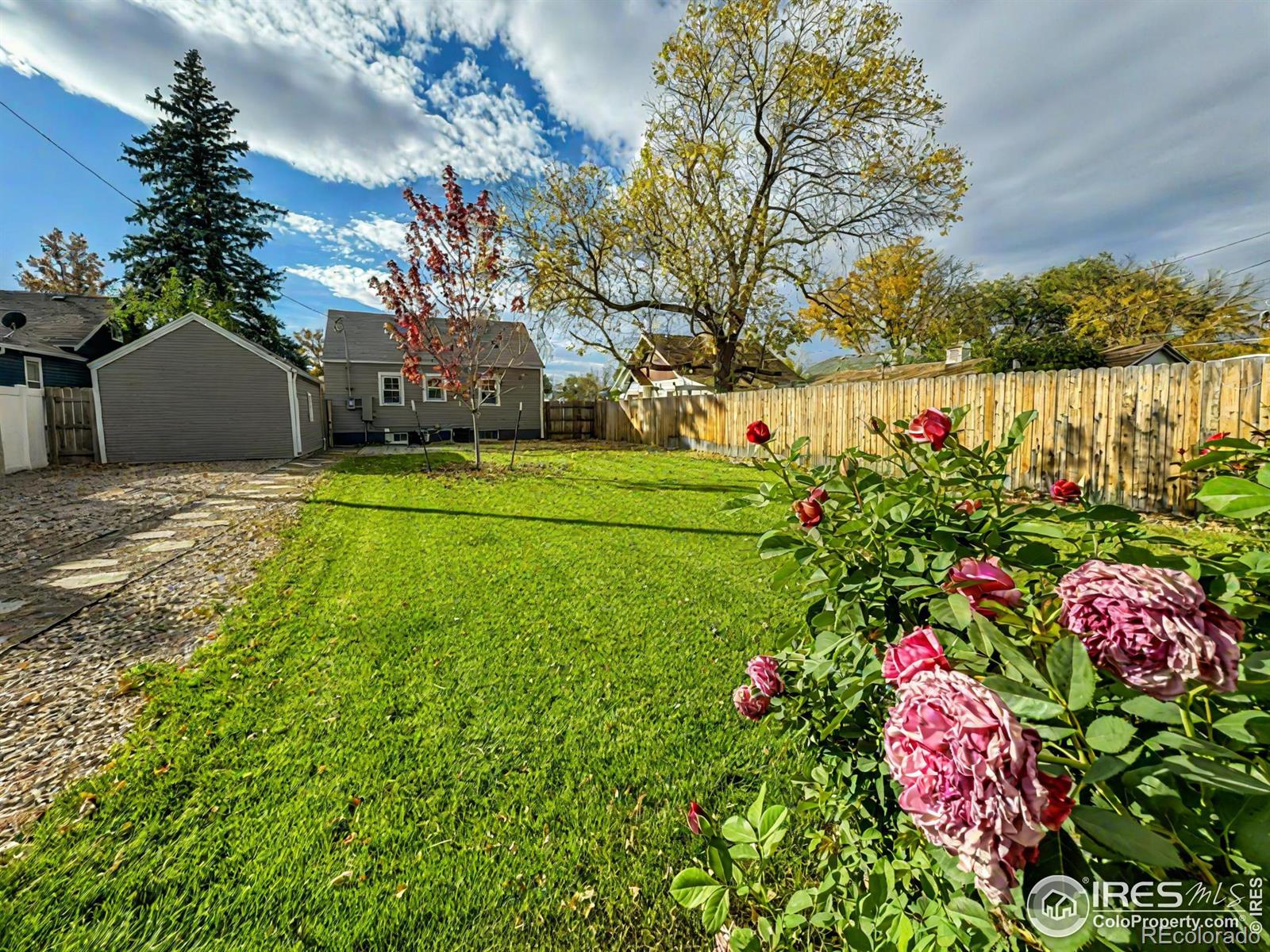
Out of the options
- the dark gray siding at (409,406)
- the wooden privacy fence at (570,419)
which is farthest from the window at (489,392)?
the wooden privacy fence at (570,419)

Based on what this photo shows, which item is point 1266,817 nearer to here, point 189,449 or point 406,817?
point 406,817

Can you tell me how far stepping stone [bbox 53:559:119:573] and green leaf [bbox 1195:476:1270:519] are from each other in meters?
6.35

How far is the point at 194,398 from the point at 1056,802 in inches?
657

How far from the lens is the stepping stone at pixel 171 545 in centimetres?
467

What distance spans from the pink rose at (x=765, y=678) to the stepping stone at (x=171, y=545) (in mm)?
5810

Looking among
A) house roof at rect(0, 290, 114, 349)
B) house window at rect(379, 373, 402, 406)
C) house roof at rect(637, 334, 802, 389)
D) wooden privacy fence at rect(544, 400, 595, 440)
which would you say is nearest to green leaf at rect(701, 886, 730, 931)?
house roof at rect(637, 334, 802, 389)

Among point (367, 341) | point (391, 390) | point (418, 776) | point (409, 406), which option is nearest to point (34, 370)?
point (367, 341)

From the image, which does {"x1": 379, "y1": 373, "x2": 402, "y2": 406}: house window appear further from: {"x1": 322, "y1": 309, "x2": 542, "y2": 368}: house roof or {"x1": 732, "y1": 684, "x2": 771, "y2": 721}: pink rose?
{"x1": 732, "y1": 684, "x2": 771, "y2": 721}: pink rose

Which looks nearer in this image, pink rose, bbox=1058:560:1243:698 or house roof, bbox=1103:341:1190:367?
pink rose, bbox=1058:560:1243:698

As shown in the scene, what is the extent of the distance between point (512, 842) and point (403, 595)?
236cm

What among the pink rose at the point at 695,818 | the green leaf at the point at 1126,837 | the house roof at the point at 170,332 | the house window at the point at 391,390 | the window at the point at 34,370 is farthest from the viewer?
the house window at the point at 391,390

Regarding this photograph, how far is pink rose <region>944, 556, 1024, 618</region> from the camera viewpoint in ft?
2.25

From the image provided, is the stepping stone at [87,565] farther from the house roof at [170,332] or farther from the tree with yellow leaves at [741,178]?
the tree with yellow leaves at [741,178]

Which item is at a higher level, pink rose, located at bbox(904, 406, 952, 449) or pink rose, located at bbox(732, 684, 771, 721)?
pink rose, located at bbox(904, 406, 952, 449)
